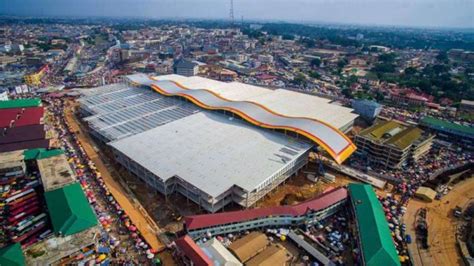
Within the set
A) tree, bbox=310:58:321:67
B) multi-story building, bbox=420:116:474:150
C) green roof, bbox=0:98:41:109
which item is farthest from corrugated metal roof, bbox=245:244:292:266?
tree, bbox=310:58:321:67

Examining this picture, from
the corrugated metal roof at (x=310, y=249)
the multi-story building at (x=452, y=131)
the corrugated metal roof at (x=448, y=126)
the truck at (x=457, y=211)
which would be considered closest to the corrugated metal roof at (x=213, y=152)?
the corrugated metal roof at (x=310, y=249)

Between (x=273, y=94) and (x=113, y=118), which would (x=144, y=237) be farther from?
(x=273, y=94)

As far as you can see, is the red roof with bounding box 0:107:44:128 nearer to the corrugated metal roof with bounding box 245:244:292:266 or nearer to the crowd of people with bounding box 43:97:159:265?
the crowd of people with bounding box 43:97:159:265

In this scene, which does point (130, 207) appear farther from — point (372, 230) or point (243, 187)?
point (372, 230)

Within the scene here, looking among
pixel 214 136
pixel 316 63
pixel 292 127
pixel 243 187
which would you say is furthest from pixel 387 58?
pixel 243 187

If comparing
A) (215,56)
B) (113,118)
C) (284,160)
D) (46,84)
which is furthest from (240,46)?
(284,160)
